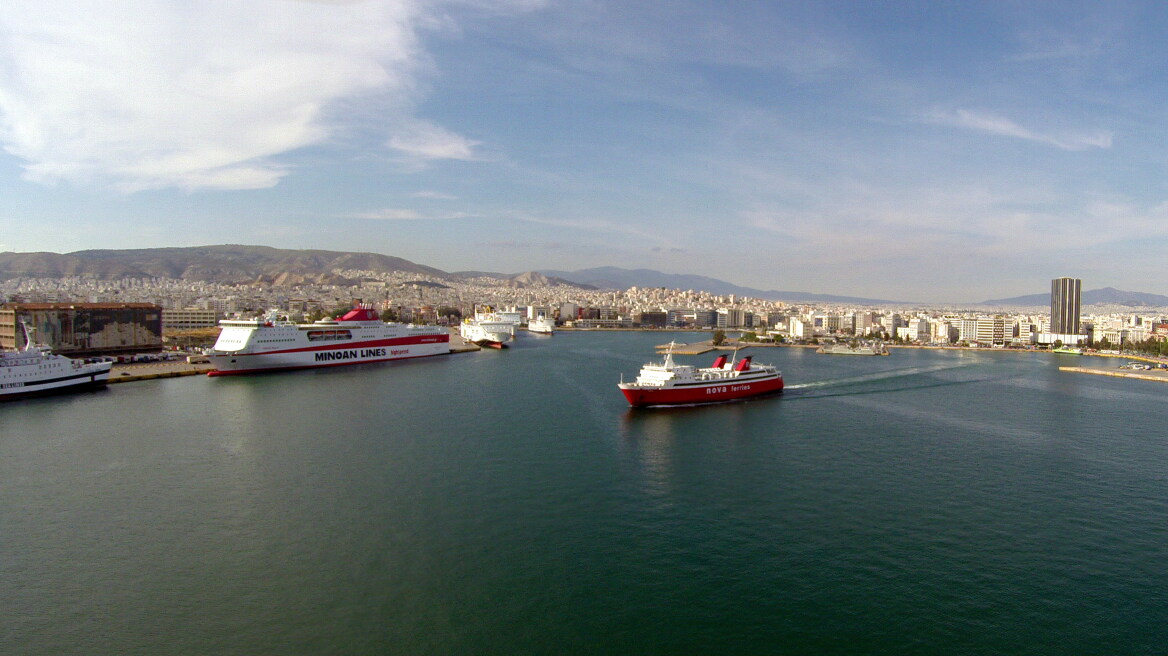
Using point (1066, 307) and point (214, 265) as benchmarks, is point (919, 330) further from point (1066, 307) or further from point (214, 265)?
point (214, 265)

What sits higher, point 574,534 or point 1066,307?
point 1066,307

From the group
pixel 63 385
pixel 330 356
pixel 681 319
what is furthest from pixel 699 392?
pixel 681 319

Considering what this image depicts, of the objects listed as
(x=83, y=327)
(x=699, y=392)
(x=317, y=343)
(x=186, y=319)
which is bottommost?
(x=699, y=392)

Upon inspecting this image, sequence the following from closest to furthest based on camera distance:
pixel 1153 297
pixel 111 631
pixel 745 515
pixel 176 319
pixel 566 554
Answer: pixel 111 631, pixel 566 554, pixel 745 515, pixel 176 319, pixel 1153 297

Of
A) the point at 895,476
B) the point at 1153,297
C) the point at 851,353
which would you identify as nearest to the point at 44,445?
the point at 895,476

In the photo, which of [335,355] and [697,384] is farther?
[335,355]

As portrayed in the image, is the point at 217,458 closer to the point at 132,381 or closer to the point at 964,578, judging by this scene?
the point at 964,578

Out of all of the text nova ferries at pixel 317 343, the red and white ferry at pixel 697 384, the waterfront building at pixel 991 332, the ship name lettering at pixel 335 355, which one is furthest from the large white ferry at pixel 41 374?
the waterfront building at pixel 991 332

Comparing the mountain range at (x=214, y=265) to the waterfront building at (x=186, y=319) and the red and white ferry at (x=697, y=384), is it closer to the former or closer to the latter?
the waterfront building at (x=186, y=319)
